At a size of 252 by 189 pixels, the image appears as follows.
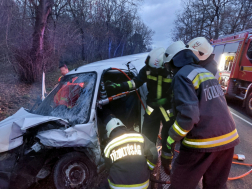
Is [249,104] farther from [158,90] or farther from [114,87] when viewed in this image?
[114,87]

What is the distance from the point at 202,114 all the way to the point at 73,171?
1779 mm

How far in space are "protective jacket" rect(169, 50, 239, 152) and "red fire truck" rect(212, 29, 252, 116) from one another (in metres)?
5.32

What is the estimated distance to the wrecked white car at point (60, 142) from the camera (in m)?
1.88

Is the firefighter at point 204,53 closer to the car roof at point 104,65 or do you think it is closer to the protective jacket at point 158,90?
Answer: the protective jacket at point 158,90

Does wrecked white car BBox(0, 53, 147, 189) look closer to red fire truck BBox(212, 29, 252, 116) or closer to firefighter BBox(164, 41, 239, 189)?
firefighter BBox(164, 41, 239, 189)

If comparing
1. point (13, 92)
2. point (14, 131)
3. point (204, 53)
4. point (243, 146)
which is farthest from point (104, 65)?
point (13, 92)

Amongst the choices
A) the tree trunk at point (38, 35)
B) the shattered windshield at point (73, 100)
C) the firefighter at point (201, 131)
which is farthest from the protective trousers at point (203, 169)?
the tree trunk at point (38, 35)

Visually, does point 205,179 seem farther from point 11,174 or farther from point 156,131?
point 11,174

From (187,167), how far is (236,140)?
0.56 m

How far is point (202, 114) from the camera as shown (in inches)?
61.5

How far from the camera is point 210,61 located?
3283mm

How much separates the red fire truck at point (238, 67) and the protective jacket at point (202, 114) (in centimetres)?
532

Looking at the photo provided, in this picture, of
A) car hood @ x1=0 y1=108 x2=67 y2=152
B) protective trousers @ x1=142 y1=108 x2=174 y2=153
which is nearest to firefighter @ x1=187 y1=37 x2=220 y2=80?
protective trousers @ x1=142 y1=108 x2=174 y2=153

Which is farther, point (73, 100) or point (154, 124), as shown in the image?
point (154, 124)
